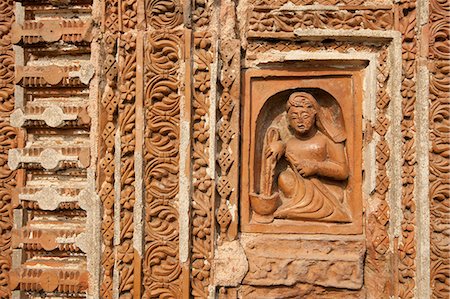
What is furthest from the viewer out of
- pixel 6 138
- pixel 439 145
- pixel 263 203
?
pixel 6 138

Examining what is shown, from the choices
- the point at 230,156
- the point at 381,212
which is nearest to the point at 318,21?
the point at 230,156

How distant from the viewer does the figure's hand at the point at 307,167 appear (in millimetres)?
3076

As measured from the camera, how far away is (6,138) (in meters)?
3.20

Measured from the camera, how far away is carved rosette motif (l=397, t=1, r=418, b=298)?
289cm

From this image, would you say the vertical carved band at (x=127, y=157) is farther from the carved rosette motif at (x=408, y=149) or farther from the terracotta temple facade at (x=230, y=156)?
the carved rosette motif at (x=408, y=149)

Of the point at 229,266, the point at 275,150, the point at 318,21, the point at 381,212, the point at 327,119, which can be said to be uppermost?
the point at 318,21

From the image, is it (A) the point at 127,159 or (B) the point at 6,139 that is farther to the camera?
(B) the point at 6,139

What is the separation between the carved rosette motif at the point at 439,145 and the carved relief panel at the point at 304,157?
0.52 metres

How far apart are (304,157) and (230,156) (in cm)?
61

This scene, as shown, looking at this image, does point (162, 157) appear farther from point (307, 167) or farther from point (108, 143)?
point (307, 167)

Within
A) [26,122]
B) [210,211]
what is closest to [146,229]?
[210,211]

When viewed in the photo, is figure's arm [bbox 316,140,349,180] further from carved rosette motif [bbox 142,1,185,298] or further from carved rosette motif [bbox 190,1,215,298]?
carved rosette motif [bbox 142,1,185,298]

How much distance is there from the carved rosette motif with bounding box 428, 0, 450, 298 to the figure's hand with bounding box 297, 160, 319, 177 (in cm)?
84

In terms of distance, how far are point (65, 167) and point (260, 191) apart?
5.08 feet
